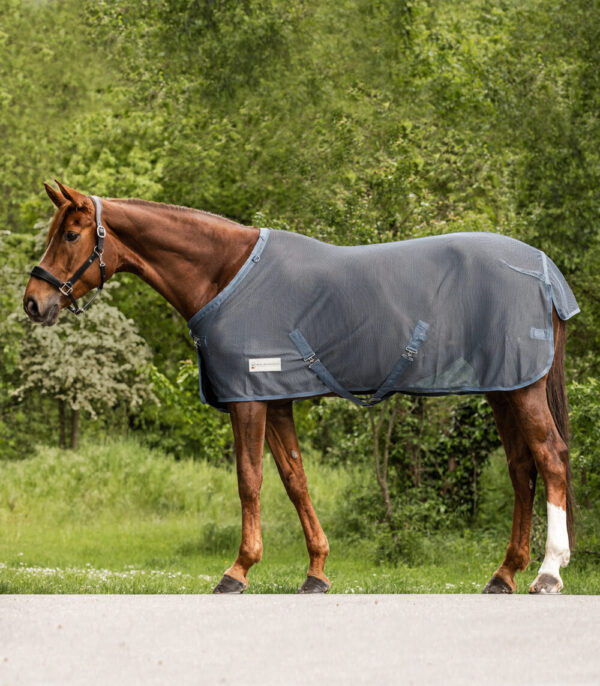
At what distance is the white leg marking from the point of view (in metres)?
6.61

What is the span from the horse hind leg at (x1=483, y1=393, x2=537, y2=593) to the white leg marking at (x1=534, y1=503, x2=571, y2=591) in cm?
37

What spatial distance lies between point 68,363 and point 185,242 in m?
15.7

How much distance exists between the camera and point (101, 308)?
71.7ft

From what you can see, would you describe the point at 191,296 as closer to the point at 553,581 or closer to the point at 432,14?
the point at 553,581

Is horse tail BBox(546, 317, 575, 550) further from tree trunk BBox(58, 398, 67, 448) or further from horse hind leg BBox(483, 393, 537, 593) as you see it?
tree trunk BBox(58, 398, 67, 448)

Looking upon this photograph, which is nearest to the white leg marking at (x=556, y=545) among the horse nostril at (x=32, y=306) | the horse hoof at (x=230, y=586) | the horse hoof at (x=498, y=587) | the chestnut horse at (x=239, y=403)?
the chestnut horse at (x=239, y=403)

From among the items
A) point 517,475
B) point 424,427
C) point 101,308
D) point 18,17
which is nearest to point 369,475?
point 424,427

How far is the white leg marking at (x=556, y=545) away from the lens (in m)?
6.61

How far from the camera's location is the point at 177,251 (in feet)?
22.8

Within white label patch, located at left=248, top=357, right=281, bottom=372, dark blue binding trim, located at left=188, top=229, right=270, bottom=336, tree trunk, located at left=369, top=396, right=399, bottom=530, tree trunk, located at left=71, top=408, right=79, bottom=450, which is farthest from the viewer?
tree trunk, located at left=71, top=408, right=79, bottom=450

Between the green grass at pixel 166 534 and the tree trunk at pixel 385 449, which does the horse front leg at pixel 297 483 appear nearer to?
the green grass at pixel 166 534

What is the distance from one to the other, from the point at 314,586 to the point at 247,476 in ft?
2.64

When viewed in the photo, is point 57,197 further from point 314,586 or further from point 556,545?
point 556,545
